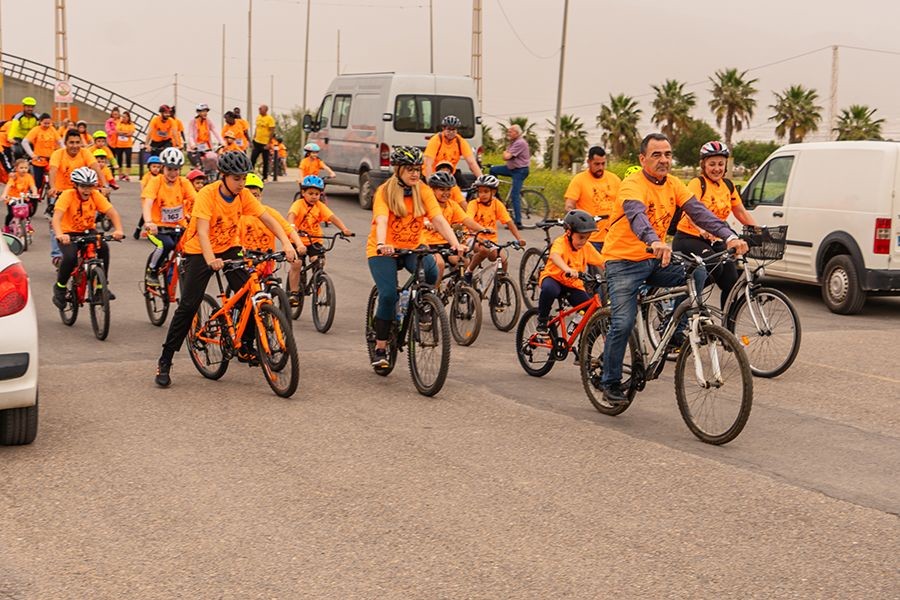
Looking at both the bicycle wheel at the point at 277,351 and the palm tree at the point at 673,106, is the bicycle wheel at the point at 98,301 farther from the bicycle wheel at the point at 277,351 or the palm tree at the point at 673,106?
the palm tree at the point at 673,106

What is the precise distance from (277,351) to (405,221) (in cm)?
150

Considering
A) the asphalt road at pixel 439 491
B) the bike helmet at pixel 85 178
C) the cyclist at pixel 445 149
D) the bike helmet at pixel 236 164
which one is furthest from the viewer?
the cyclist at pixel 445 149

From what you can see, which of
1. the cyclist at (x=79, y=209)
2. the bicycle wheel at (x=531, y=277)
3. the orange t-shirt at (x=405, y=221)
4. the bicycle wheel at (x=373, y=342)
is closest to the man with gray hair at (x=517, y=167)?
the bicycle wheel at (x=531, y=277)

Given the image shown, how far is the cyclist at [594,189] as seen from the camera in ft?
45.9

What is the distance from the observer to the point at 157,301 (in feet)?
45.4

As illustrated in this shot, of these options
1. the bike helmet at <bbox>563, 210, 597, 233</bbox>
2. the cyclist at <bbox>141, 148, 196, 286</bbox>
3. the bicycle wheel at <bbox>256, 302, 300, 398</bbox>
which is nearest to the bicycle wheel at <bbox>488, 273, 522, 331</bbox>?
the bike helmet at <bbox>563, 210, 597, 233</bbox>

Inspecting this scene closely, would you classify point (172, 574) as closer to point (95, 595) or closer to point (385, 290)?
point (95, 595)

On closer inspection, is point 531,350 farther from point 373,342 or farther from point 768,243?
point 768,243

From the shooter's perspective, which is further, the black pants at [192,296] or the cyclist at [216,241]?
the black pants at [192,296]

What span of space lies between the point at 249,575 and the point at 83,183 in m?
8.24

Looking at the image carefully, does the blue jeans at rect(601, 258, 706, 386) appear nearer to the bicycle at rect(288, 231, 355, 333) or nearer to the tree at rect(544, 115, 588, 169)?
the bicycle at rect(288, 231, 355, 333)

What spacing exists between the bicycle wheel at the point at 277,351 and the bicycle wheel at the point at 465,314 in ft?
9.98

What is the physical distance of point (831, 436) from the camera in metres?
8.48

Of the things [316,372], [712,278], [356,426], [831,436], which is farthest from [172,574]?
[712,278]
